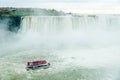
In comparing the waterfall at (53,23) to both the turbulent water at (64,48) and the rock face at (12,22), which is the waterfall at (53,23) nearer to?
the turbulent water at (64,48)

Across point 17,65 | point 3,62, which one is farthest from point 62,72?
point 3,62

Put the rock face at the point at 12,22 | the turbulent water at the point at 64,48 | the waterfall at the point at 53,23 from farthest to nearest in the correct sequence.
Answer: the waterfall at the point at 53,23 < the rock face at the point at 12,22 < the turbulent water at the point at 64,48

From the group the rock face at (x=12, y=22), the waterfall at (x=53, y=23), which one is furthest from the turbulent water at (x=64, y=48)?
the rock face at (x=12, y=22)

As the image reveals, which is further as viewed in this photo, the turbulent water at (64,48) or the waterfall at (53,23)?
the waterfall at (53,23)

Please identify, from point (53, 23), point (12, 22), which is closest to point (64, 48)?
point (53, 23)

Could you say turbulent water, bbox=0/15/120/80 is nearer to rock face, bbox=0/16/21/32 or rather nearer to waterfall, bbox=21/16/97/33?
waterfall, bbox=21/16/97/33

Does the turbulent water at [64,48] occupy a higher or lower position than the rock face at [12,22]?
lower

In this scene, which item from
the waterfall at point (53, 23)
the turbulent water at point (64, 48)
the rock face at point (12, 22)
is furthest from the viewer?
the waterfall at point (53, 23)

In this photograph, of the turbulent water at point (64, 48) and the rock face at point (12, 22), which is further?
the rock face at point (12, 22)
